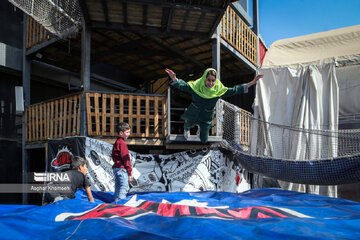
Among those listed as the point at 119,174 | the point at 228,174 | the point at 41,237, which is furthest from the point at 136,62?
the point at 41,237

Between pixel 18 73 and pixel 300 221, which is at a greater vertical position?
pixel 18 73

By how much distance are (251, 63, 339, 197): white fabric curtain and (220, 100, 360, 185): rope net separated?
3 cm

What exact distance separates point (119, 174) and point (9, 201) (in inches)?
292

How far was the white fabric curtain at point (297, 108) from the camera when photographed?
26.6 ft

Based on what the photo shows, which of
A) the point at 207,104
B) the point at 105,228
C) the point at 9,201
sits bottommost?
the point at 9,201

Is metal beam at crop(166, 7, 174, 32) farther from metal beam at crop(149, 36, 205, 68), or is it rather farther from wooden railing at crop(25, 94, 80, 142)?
wooden railing at crop(25, 94, 80, 142)

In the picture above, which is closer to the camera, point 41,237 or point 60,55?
point 41,237

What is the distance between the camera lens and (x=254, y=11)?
437 inches

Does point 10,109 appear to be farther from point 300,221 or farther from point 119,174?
point 300,221

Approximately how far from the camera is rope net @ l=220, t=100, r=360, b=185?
570 centimetres

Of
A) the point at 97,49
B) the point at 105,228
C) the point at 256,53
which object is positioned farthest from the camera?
the point at 256,53

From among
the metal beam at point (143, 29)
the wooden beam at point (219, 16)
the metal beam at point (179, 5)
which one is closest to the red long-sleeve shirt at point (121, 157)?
the metal beam at point (179, 5)

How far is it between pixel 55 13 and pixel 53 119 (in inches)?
124

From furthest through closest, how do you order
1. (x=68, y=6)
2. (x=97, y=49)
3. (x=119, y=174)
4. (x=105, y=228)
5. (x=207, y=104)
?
(x=97, y=49), (x=68, y=6), (x=207, y=104), (x=119, y=174), (x=105, y=228)
